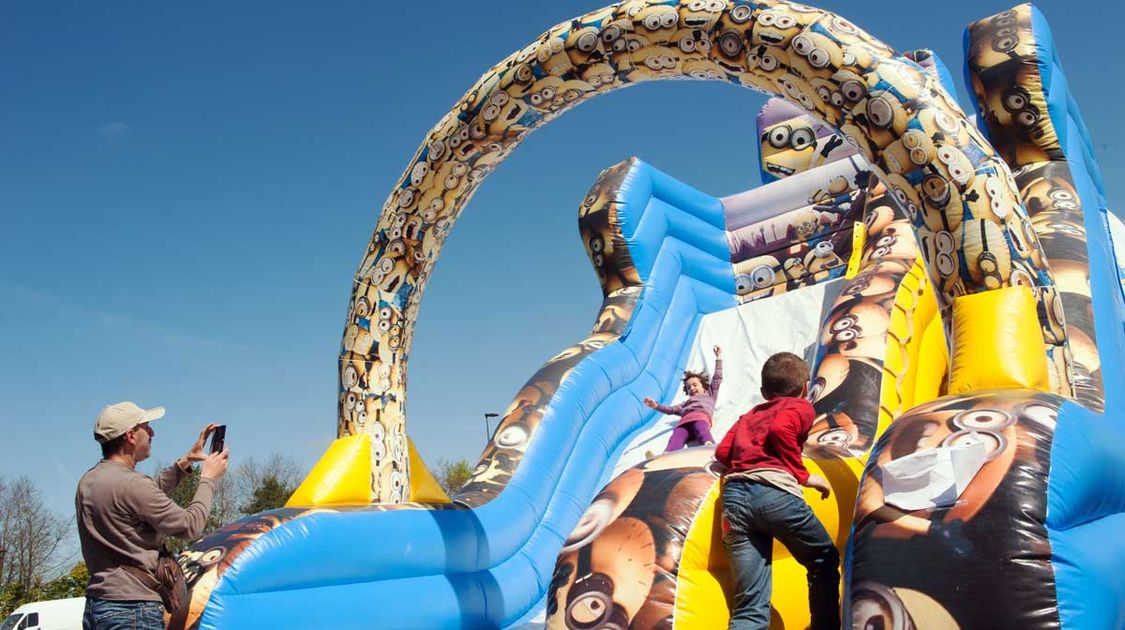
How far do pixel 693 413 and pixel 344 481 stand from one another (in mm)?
1848

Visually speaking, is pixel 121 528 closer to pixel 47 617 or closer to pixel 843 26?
pixel 843 26

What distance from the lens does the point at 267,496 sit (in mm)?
18938

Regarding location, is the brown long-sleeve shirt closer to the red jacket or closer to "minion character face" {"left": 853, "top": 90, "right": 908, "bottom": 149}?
the red jacket

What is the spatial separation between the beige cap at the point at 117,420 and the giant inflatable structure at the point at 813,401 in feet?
2.54

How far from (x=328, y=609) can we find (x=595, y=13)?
2235mm

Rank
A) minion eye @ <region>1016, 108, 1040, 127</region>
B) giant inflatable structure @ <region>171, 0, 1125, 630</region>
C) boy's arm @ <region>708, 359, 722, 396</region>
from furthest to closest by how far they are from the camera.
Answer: boy's arm @ <region>708, 359, 722, 396</region> < minion eye @ <region>1016, 108, 1040, 127</region> < giant inflatable structure @ <region>171, 0, 1125, 630</region>

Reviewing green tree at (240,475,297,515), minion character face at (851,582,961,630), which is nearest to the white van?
green tree at (240,475,297,515)

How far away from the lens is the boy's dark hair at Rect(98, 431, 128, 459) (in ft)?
7.50

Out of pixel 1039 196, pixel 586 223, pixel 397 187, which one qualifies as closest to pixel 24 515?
pixel 586 223

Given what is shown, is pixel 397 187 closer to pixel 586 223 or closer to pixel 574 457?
pixel 574 457

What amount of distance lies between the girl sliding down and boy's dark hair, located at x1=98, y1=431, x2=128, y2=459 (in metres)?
2.64

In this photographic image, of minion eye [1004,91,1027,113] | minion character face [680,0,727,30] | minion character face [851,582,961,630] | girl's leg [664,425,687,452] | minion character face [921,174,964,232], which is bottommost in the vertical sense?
minion character face [851,582,961,630]

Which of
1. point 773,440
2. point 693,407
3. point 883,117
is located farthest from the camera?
point 693,407

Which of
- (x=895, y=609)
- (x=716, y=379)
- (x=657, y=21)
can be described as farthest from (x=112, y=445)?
(x=716, y=379)
